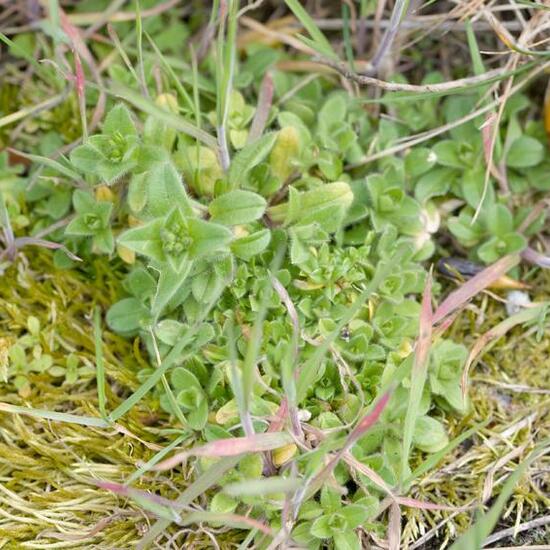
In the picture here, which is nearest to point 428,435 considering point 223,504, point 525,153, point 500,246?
point 223,504

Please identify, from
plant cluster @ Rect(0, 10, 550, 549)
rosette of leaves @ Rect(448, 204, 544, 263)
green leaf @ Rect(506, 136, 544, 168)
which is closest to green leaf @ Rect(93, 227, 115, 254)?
plant cluster @ Rect(0, 10, 550, 549)

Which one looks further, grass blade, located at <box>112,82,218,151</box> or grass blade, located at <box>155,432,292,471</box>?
grass blade, located at <box>112,82,218,151</box>

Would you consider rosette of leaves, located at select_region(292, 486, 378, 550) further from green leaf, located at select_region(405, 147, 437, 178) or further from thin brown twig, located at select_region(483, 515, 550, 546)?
green leaf, located at select_region(405, 147, 437, 178)

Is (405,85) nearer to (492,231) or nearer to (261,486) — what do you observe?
(492,231)

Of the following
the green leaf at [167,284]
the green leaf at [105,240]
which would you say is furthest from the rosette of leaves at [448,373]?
the green leaf at [105,240]

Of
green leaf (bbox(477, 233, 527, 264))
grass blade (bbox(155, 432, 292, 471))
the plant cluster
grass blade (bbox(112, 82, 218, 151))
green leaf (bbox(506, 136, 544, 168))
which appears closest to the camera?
grass blade (bbox(155, 432, 292, 471))

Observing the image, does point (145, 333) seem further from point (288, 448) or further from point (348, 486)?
point (348, 486)
